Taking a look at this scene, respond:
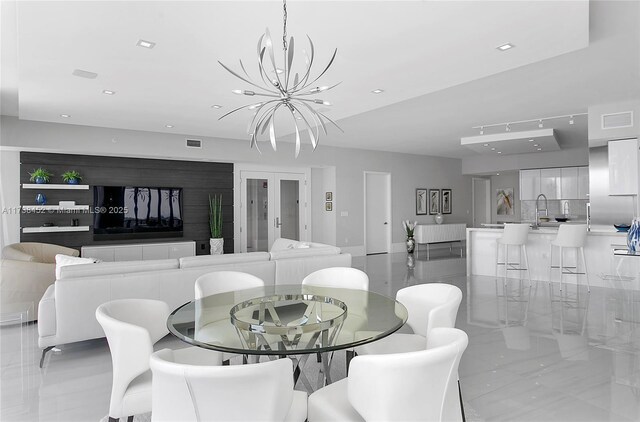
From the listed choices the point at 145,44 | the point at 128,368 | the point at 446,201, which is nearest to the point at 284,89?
the point at 145,44

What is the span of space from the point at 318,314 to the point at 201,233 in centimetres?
620

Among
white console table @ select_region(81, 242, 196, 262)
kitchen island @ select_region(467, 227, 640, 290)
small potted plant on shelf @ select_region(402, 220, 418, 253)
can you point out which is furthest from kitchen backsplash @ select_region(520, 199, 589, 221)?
white console table @ select_region(81, 242, 196, 262)

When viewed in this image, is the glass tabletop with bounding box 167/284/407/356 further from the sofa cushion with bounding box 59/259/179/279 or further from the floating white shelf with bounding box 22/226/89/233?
the floating white shelf with bounding box 22/226/89/233

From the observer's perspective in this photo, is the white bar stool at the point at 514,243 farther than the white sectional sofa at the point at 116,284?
Yes

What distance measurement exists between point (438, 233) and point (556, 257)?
174 inches

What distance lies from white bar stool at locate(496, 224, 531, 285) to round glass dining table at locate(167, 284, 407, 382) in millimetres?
4465

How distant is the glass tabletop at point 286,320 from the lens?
1.76 m

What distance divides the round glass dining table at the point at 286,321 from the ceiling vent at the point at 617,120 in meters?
5.33

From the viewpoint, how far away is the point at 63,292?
3.27 metres

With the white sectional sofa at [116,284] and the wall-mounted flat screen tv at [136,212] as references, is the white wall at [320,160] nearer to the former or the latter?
the wall-mounted flat screen tv at [136,212]

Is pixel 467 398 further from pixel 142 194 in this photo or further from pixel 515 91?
pixel 142 194

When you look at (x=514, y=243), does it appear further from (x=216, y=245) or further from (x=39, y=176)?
(x=39, y=176)

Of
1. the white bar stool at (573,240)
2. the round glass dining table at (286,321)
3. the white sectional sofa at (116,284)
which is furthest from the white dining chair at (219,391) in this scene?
the white bar stool at (573,240)

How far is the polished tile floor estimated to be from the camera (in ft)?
7.98
